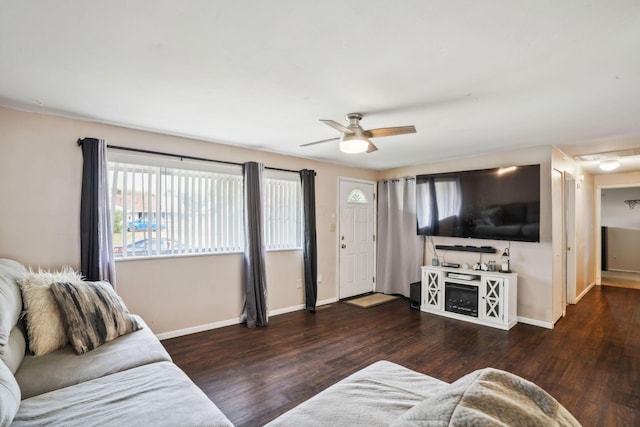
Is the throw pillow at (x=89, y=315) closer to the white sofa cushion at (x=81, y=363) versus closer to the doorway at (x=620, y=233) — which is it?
the white sofa cushion at (x=81, y=363)

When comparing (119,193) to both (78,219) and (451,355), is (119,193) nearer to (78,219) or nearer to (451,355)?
(78,219)

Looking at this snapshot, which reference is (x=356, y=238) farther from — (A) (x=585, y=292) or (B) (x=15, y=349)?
(B) (x=15, y=349)

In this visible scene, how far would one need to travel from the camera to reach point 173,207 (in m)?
3.61

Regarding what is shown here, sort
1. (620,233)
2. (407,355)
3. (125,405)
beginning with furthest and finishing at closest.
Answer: (620,233) < (407,355) < (125,405)

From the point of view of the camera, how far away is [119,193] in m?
3.26

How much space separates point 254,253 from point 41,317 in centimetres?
225

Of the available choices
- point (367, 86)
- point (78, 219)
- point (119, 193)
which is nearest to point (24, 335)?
point (78, 219)

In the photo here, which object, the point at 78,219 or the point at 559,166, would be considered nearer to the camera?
the point at 78,219

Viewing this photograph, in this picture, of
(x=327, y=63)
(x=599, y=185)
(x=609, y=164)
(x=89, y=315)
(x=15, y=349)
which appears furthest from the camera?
(x=599, y=185)

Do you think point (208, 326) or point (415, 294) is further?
point (415, 294)

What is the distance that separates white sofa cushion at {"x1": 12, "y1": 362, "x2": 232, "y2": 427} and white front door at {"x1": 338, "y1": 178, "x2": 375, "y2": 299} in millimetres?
3901

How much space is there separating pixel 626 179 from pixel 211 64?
7646 mm

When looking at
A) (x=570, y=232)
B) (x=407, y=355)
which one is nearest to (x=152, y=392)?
(x=407, y=355)

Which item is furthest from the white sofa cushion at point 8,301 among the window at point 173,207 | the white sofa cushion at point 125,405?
the window at point 173,207
